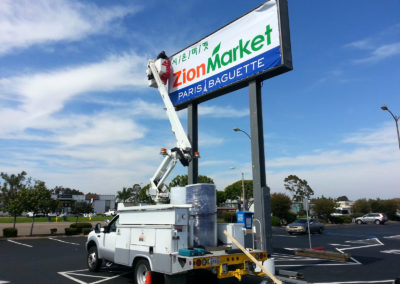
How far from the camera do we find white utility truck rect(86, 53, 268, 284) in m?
6.09

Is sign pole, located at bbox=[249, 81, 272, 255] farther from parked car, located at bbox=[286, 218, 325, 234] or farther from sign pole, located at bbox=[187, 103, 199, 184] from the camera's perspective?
parked car, located at bbox=[286, 218, 325, 234]

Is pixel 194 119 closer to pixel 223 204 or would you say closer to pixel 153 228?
pixel 153 228

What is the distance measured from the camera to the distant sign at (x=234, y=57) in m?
10.6

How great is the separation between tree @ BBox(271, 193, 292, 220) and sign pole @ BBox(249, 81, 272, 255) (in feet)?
95.0

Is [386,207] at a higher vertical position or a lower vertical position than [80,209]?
lower

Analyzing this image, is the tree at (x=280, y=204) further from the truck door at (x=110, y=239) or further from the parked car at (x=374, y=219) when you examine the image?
the truck door at (x=110, y=239)

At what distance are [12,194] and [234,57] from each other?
77.0ft

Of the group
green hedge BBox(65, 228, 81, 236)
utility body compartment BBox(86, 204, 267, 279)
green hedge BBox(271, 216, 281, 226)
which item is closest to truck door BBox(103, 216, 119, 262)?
utility body compartment BBox(86, 204, 267, 279)

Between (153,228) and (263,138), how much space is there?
5.76 metres

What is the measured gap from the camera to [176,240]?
20.3ft

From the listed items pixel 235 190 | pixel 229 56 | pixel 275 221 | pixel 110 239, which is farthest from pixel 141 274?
pixel 235 190

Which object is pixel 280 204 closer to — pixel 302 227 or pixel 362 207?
pixel 302 227

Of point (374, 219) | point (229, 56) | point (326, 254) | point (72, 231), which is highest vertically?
point (229, 56)

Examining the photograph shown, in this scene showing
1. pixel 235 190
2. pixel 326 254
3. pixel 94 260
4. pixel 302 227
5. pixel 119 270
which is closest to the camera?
pixel 94 260
